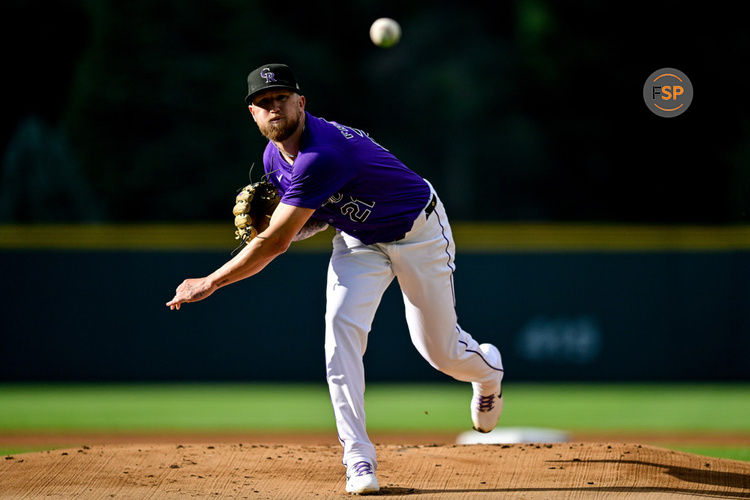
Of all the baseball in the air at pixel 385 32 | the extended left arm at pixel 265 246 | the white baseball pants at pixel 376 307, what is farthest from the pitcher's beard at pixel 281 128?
the baseball in the air at pixel 385 32

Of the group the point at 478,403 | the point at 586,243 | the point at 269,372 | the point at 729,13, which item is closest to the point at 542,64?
the point at 729,13

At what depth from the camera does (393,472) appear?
4414mm

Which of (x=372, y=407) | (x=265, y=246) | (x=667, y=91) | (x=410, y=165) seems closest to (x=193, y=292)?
(x=265, y=246)

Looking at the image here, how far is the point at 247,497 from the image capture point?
3.92 meters

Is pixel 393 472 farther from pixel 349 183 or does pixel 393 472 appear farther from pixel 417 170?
pixel 417 170

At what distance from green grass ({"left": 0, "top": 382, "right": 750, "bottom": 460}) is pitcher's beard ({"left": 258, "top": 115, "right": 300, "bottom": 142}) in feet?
13.2

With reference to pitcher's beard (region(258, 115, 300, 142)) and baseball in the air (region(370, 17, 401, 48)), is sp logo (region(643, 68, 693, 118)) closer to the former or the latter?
baseball in the air (region(370, 17, 401, 48))

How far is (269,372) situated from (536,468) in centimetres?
649

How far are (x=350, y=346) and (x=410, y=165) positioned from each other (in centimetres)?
1752

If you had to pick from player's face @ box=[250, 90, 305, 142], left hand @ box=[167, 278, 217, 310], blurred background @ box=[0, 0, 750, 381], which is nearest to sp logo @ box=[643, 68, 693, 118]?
blurred background @ box=[0, 0, 750, 381]

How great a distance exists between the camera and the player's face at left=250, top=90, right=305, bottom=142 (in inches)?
156

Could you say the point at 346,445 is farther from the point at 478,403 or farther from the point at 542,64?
the point at 542,64

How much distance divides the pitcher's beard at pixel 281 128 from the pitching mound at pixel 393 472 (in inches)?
54.5

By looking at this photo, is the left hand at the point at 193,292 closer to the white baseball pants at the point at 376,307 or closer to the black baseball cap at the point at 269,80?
the white baseball pants at the point at 376,307
